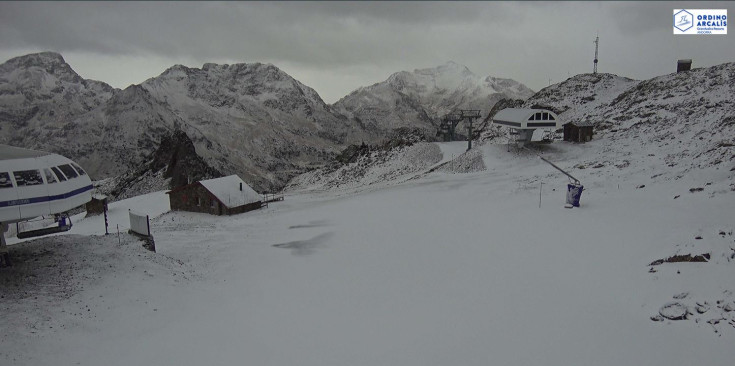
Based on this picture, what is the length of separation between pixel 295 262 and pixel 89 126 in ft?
701

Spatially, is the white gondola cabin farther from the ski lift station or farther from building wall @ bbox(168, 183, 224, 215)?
the ski lift station

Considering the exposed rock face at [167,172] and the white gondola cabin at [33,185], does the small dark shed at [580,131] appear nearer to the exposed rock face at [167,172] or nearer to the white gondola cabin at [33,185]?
the white gondola cabin at [33,185]

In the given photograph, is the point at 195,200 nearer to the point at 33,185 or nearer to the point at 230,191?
the point at 230,191

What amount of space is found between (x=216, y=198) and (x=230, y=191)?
1869mm

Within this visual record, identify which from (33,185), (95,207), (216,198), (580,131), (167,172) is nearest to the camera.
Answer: (33,185)

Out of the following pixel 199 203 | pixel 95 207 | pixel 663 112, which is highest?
pixel 663 112

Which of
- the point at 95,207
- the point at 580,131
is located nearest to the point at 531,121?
the point at 580,131

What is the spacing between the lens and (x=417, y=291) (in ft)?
58.2

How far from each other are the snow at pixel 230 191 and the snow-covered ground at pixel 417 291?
14552 millimetres

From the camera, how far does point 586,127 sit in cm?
5353

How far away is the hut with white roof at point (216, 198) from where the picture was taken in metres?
44.6

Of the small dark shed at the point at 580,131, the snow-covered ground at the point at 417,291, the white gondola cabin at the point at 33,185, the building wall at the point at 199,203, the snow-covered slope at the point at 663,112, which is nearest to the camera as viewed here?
the snow-covered ground at the point at 417,291

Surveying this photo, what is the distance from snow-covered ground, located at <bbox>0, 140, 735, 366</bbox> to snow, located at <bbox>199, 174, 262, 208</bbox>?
47.7ft

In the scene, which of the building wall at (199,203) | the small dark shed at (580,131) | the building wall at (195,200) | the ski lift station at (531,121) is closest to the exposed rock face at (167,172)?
the building wall at (195,200)
